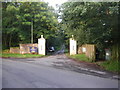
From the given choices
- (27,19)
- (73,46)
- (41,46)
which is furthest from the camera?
(73,46)

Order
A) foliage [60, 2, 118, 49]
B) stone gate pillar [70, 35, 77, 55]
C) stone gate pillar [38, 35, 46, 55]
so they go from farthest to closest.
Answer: stone gate pillar [70, 35, 77, 55], stone gate pillar [38, 35, 46, 55], foliage [60, 2, 118, 49]

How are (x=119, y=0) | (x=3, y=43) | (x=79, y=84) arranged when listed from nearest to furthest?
(x=79, y=84)
(x=119, y=0)
(x=3, y=43)

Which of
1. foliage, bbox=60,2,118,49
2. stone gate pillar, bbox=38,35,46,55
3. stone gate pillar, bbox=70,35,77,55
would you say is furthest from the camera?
stone gate pillar, bbox=70,35,77,55

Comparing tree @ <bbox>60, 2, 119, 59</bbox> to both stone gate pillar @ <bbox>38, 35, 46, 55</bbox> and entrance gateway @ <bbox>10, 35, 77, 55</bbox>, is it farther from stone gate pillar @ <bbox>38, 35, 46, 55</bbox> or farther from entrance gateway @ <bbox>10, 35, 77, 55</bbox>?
entrance gateway @ <bbox>10, 35, 77, 55</bbox>

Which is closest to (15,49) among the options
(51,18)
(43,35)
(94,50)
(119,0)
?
(43,35)

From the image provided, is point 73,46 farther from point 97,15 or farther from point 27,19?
point 97,15

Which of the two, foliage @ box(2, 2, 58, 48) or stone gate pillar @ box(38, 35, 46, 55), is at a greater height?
foliage @ box(2, 2, 58, 48)

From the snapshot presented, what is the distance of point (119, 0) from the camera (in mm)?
7246

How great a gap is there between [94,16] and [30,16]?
11.1 m

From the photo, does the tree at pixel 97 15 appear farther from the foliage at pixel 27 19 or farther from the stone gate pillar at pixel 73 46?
the stone gate pillar at pixel 73 46

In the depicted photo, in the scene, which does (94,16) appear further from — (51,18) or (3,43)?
(3,43)

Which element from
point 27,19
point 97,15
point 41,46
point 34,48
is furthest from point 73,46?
point 97,15

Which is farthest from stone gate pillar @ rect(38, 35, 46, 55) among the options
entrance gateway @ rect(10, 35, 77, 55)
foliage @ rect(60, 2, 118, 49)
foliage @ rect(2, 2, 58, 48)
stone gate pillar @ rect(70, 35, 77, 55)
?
foliage @ rect(60, 2, 118, 49)

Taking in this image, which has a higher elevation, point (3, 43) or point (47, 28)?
point (47, 28)
